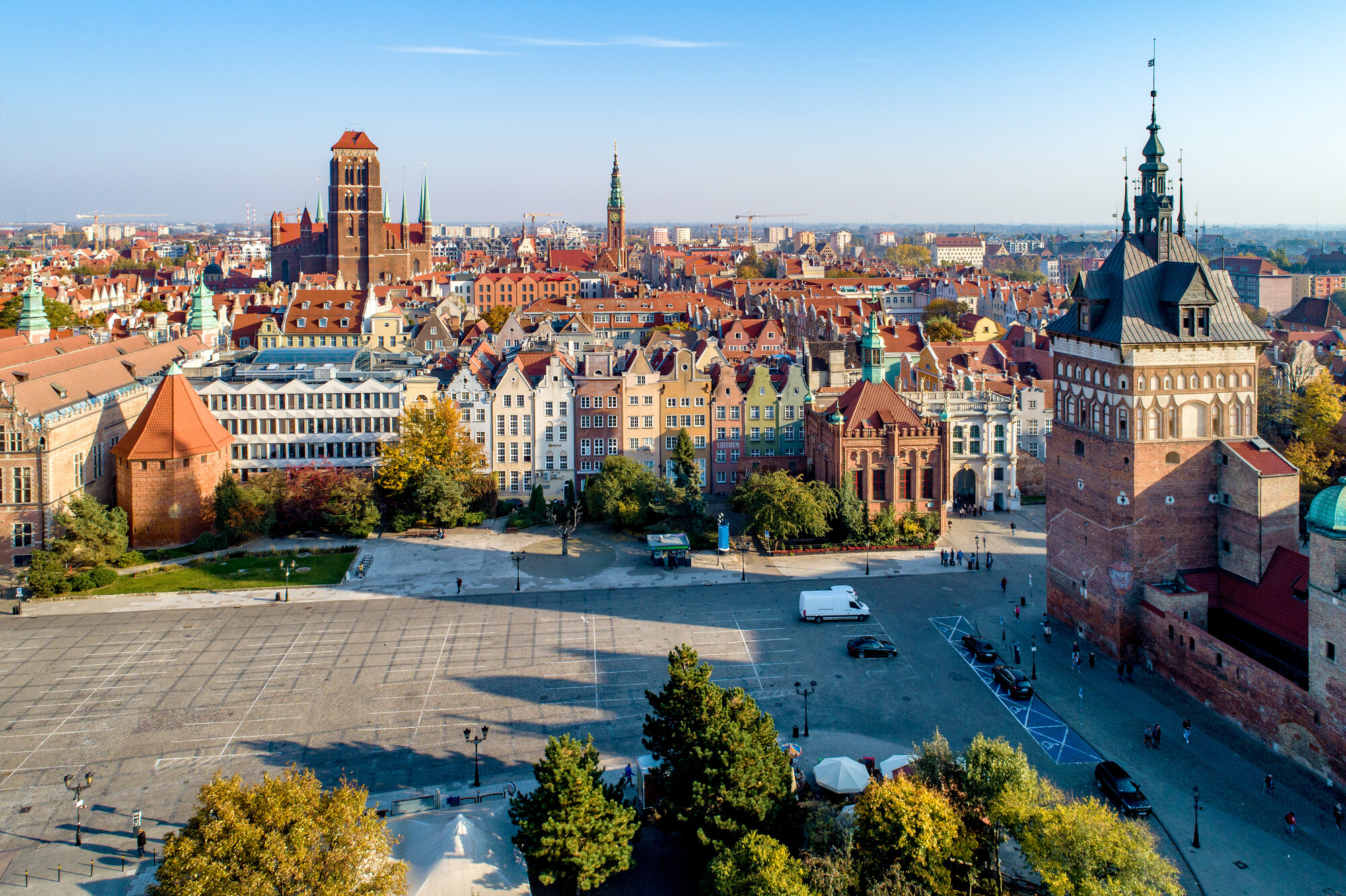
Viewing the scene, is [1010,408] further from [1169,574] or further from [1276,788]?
[1276,788]

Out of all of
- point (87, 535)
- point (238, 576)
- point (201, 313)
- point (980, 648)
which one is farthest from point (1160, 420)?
point (201, 313)

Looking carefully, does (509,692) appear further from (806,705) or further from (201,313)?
(201,313)

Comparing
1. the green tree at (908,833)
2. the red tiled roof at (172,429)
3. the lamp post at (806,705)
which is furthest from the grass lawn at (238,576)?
the green tree at (908,833)

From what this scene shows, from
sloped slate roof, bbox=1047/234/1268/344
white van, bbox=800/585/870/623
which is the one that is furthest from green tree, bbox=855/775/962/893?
sloped slate roof, bbox=1047/234/1268/344

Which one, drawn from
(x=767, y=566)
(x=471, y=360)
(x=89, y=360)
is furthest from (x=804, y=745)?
(x=89, y=360)

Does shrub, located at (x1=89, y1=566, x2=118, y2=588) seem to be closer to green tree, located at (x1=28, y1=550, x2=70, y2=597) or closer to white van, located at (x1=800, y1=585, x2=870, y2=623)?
green tree, located at (x1=28, y1=550, x2=70, y2=597)

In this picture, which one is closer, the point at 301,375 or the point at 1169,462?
the point at 1169,462
